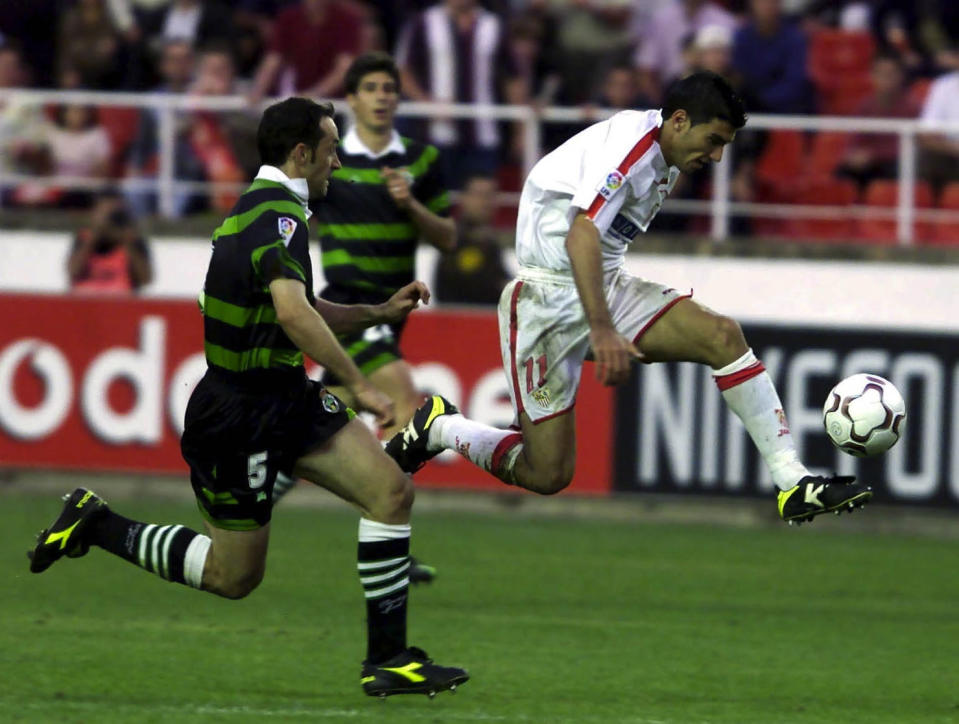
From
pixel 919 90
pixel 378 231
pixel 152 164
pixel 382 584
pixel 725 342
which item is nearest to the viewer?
pixel 382 584

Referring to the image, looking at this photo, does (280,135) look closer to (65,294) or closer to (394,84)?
(394,84)

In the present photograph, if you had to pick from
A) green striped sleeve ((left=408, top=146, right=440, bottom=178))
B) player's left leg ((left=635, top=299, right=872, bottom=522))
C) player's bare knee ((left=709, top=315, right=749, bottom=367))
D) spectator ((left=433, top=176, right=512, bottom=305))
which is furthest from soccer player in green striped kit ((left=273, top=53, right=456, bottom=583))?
spectator ((left=433, top=176, right=512, bottom=305))

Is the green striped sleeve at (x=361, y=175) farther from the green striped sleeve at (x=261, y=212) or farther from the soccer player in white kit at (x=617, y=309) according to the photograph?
the green striped sleeve at (x=261, y=212)

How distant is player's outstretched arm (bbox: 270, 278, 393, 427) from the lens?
6.18 m

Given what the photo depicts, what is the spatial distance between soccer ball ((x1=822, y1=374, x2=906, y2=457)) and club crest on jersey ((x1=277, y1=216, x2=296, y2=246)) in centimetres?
248

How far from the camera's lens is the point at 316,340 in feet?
20.3

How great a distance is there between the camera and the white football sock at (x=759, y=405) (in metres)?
7.61

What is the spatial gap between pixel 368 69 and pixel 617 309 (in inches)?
92.7

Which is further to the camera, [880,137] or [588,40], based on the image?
[588,40]

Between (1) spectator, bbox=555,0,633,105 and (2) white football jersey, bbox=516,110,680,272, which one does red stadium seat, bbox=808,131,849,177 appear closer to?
(1) spectator, bbox=555,0,633,105

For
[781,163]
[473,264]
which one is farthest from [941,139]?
[473,264]

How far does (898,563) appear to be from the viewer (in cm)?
1088

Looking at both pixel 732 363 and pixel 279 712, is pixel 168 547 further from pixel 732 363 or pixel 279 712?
pixel 732 363

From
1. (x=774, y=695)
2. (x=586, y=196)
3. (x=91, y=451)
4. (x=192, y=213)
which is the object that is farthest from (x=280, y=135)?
(x=192, y=213)
